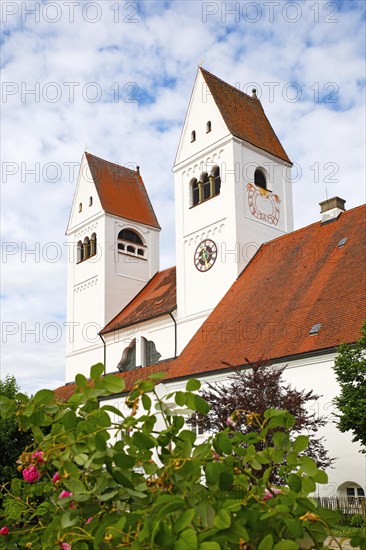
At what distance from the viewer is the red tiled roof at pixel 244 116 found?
98.0ft

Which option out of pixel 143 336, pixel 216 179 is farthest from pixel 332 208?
pixel 143 336

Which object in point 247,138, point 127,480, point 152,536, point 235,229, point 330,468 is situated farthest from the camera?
point 247,138

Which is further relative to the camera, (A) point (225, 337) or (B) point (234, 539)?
(A) point (225, 337)

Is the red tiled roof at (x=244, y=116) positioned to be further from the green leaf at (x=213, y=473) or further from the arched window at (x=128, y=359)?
the green leaf at (x=213, y=473)

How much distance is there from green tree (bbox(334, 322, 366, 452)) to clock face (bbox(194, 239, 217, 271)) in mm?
13677

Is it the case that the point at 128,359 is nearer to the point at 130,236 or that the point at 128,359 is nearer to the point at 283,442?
the point at 130,236

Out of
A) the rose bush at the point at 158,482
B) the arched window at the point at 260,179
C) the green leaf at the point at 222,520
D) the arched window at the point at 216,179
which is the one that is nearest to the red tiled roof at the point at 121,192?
the arched window at the point at 216,179

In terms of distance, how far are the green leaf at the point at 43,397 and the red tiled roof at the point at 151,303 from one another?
26467 mm

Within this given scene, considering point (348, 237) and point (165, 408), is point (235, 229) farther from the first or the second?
point (165, 408)

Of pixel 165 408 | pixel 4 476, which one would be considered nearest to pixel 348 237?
pixel 4 476

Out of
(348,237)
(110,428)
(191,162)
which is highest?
(191,162)

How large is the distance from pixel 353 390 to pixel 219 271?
13710mm

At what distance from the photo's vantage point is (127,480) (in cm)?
276

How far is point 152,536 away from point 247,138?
93.3 feet
